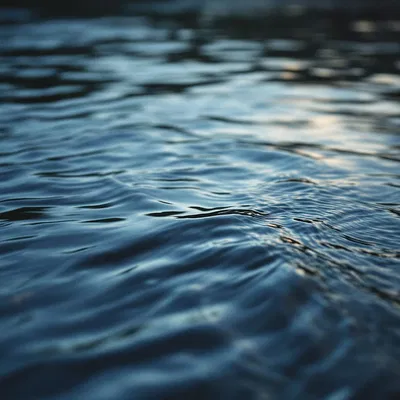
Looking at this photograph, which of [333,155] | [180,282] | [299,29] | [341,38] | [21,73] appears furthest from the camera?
[299,29]

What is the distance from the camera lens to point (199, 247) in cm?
312

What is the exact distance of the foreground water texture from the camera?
207 centimetres

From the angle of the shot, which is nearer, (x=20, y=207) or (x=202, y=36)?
(x=20, y=207)

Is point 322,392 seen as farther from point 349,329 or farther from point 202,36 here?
point 202,36

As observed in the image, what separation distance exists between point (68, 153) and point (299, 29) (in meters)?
13.8

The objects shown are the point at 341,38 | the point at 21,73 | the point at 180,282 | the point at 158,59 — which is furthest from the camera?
the point at 341,38

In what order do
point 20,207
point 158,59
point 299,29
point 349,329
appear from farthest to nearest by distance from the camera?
point 299,29
point 158,59
point 20,207
point 349,329

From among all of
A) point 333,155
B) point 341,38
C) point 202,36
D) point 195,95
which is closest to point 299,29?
point 341,38

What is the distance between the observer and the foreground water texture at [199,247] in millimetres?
2074

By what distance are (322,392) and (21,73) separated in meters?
9.46

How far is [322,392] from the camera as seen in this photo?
194 cm

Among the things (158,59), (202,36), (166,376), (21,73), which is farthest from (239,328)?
(202,36)

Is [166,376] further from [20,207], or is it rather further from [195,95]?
[195,95]

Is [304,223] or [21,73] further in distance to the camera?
[21,73]
